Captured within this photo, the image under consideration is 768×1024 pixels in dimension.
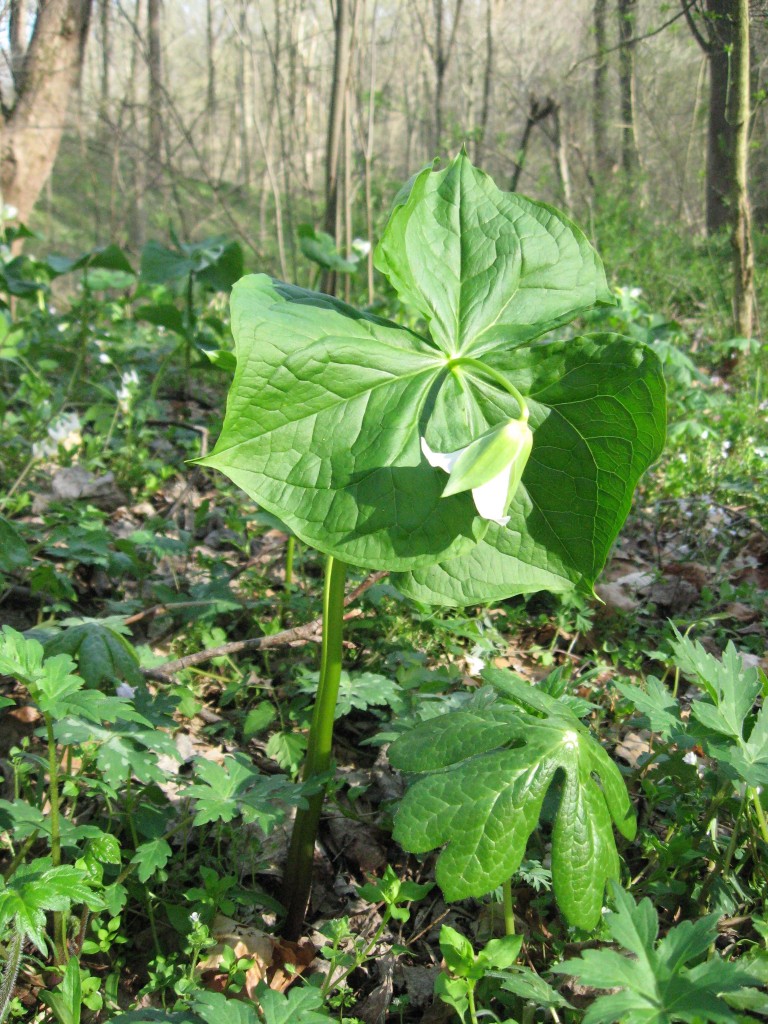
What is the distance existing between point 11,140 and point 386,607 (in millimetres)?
4685

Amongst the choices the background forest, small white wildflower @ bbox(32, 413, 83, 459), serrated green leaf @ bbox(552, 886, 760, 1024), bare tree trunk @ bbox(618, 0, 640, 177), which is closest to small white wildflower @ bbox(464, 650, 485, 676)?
the background forest

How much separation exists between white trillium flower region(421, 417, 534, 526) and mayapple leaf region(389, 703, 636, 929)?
0.27 metres

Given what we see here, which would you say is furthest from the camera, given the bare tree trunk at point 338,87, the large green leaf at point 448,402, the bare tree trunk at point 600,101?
the bare tree trunk at point 600,101

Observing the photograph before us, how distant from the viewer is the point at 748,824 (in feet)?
3.55

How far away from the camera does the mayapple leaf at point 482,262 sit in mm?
1021

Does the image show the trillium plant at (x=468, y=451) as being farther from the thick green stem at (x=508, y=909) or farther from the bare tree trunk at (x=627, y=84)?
the bare tree trunk at (x=627, y=84)

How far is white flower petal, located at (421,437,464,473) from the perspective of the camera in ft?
2.95

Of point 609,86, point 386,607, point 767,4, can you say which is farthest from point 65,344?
point 609,86

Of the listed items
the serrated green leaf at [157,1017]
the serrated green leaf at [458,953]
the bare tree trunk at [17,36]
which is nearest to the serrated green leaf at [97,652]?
the serrated green leaf at [157,1017]

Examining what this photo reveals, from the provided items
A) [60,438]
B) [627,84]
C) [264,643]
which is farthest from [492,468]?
[627,84]

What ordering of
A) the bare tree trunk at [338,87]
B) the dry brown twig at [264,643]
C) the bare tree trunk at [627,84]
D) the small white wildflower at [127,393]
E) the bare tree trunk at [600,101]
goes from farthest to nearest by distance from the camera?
the bare tree trunk at [600,101] → the bare tree trunk at [627,84] → the bare tree trunk at [338,87] → the small white wildflower at [127,393] → the dry brown twig at [264,643]

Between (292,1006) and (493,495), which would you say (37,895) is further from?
(493,495)

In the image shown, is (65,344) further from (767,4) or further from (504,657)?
(767,4)

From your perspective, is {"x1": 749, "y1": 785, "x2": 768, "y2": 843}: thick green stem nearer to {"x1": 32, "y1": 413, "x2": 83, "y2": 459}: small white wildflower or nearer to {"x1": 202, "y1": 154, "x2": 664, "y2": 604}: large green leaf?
{"x1": 202, "y1": 154, "x2": 664, "y2": 604}: large green leaf
